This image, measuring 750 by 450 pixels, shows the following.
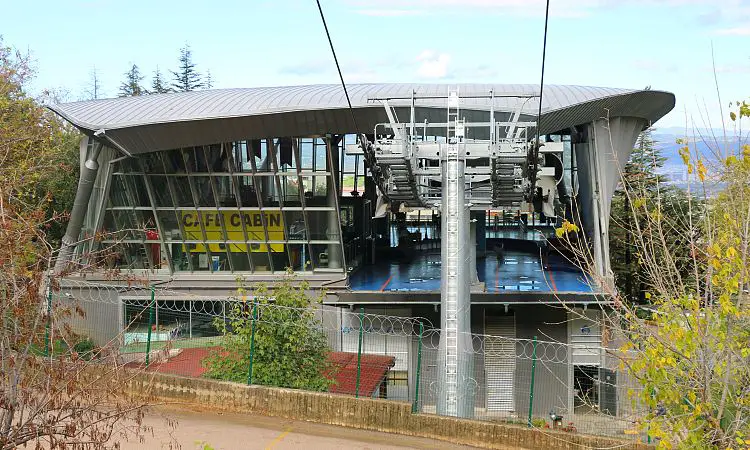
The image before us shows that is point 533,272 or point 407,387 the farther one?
point 533,272

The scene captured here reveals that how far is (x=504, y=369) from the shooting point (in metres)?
24.3

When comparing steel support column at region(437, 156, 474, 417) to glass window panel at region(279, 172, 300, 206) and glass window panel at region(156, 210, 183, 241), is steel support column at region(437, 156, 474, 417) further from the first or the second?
glass window panel at region(156, 210, 183, 241)

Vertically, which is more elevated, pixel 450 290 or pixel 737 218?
pixel 737 218

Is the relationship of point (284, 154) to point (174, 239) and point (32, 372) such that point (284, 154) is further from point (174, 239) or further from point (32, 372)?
point (32, 372)

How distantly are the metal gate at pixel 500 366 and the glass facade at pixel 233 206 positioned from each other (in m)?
5.66

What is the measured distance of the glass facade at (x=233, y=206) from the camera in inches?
1150

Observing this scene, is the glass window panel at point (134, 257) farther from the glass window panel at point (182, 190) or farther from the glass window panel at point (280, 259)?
the glass window panel at point (280, 259)

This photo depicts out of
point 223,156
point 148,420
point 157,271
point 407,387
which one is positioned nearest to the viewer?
point 148,420

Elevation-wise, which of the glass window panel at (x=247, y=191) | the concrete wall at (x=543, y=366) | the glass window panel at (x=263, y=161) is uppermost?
the glass window panel at (x=263, y=161)

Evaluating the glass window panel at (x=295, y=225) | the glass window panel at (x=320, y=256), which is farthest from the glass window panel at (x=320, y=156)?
the glass window panel at (x=320, y=256)

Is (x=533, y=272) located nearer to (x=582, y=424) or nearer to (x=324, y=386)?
(x=582, y=424)

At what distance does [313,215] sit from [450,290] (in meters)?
10.9

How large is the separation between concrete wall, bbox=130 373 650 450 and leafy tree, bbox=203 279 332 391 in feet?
1.58

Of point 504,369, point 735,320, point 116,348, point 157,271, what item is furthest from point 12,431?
point 157,271
